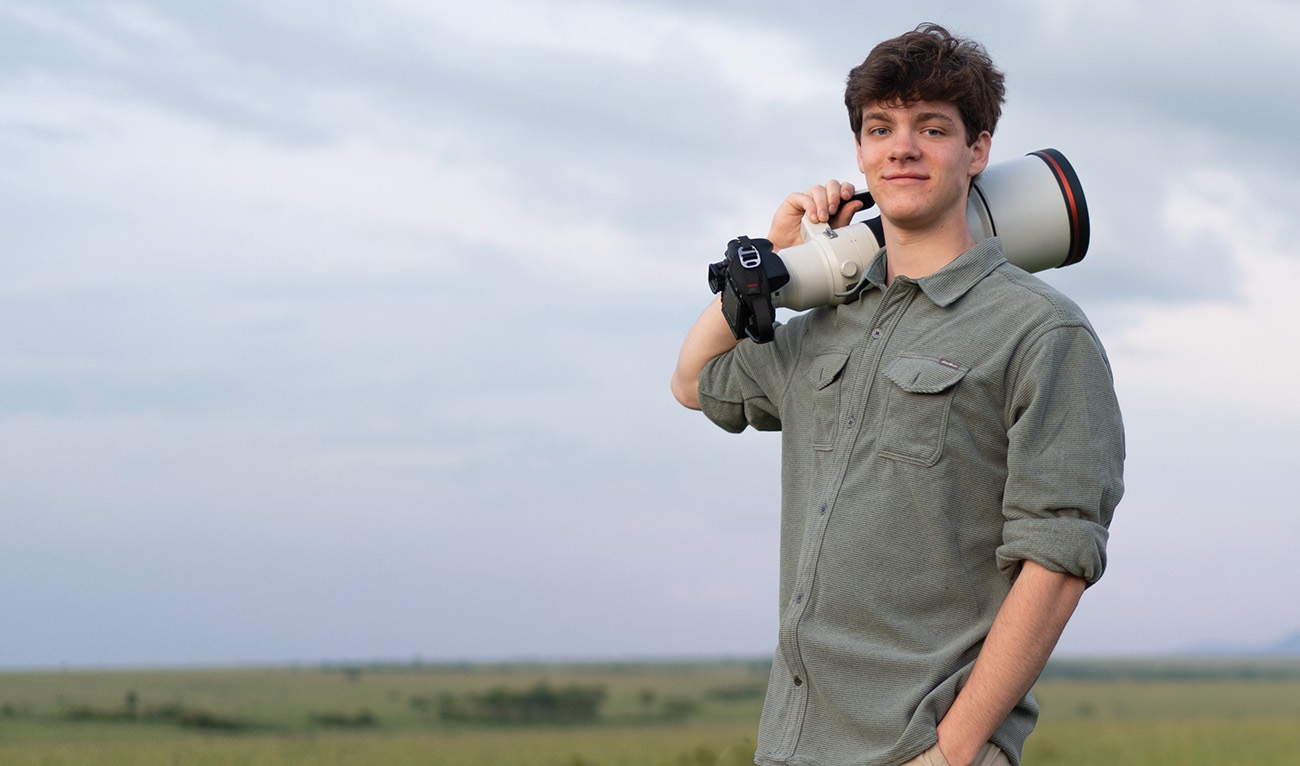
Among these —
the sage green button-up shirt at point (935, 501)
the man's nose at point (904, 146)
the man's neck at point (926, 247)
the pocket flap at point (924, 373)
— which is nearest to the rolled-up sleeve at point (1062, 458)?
the sage green button-up shirt at point (935, 501)

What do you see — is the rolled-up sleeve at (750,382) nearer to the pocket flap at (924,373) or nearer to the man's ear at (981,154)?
the pocket flap at (924,373)

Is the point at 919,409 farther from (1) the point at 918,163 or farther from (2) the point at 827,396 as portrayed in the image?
(1) the point at 918,163

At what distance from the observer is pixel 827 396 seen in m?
3.17

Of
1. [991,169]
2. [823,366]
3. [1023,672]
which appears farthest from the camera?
[991,169]

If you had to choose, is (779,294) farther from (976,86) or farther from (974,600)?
(974,600)

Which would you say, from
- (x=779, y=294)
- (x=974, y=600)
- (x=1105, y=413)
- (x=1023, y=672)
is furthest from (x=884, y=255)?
(x=1023, y=672)

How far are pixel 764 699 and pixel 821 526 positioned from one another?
54 centimetres

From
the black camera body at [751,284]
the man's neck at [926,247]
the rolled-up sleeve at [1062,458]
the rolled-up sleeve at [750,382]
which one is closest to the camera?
the rolled-up sleeve at [1062,458]

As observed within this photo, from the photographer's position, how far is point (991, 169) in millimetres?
3477

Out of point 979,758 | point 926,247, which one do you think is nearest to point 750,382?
point 926,247

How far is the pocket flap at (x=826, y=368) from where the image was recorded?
316 cm

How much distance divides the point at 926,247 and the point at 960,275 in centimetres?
14

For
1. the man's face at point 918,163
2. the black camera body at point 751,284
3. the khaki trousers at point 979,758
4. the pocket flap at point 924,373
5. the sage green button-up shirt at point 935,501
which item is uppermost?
the man's face at point 918,163

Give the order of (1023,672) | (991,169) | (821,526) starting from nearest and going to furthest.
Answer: (1023,672)
(821,526)
(991,169)
